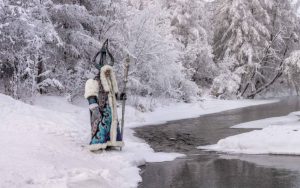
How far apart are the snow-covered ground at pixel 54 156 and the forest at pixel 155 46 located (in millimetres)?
6330

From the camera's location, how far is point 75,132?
34.0ft

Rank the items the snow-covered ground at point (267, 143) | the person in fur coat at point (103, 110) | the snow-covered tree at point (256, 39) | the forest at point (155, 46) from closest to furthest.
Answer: the person in fur coat at point (103, 110), the snow-covered ground at point (267, 143), the forest at point (155, 46), the snow-covered tree at point (256, 39)

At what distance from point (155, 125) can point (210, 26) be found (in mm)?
25726

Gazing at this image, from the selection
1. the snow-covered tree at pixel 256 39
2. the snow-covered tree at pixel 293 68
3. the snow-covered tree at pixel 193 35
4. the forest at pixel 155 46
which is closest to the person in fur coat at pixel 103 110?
the forest at pixel 155 46

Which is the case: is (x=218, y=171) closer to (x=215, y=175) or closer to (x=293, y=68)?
(x=215, y=175)

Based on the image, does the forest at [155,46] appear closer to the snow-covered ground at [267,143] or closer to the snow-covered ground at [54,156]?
the snow-covered ground at [54,156]

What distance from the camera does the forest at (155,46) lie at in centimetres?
1736

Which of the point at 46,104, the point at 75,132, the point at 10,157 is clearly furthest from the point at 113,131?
the point at 46,104

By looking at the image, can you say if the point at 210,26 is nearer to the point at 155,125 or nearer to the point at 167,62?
the point at 167,62

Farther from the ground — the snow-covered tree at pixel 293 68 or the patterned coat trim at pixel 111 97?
the patterned coat trim at pixel 111 97

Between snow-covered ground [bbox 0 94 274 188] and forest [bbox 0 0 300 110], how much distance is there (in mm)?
6330

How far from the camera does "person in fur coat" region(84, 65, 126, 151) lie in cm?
970

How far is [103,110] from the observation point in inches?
389

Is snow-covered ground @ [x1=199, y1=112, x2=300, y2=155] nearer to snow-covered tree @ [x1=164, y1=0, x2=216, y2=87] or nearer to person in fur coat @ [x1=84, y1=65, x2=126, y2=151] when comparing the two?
person in fur coat @ [x1=84, y1=65, x2=126, y2=151]
